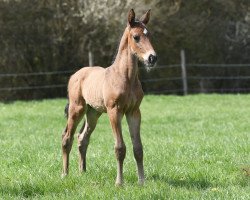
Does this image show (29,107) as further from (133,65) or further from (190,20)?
(133,65)

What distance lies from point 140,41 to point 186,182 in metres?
1.86

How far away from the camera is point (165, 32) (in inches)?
996

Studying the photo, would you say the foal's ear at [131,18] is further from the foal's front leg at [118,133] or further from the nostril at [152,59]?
the foal's front leg at [118,133]

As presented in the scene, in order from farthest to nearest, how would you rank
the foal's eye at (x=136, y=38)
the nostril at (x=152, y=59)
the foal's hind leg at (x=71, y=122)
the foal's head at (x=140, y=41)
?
the foal's hind leg at (x=71, y=122), the foal's eye at (x=136, y=38), the foal's head at (x=140, y=41), the nostril at (x=152, y=59)

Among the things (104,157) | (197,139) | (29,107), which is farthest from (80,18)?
(104,157)

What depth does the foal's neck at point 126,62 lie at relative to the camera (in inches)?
297

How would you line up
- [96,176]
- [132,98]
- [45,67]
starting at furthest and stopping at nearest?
1. [45,67]
2. [96,176]
3. [132,98]

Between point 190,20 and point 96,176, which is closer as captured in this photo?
point 96,176

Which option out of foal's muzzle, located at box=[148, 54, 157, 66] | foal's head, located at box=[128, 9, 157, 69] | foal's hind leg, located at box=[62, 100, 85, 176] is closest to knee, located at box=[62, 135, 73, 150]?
foal's hind leg, located at box=[62, 100, 85, 176]

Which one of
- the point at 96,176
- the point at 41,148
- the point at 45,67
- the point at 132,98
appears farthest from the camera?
the point at 45,67

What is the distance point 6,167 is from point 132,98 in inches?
108

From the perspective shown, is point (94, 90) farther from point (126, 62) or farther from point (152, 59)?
point (152, 59)

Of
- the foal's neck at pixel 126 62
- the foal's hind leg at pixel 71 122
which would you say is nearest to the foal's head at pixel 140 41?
the foal's neck at pixel 126 62

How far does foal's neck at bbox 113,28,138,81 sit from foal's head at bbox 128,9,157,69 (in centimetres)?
13
